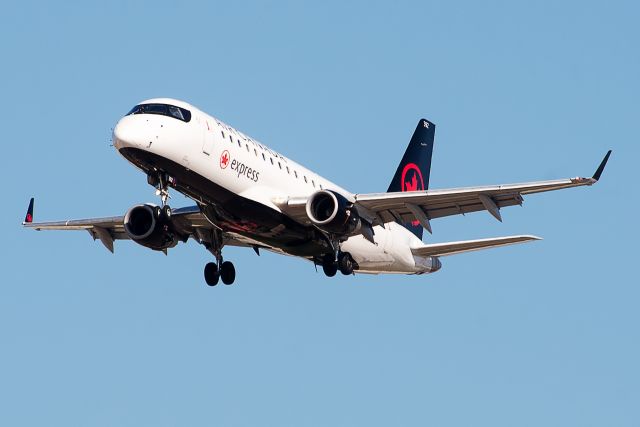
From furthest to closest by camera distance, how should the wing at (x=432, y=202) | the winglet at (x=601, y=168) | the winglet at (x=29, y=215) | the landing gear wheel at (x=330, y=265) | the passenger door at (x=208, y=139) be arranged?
the winglet at (x=29, y=215) < the landing gear wheel at (x=330, y=265) < the wing at (x=432, y=202) < the passenger door at (x=208, y=139) < the winglet at (x=601, y=168)

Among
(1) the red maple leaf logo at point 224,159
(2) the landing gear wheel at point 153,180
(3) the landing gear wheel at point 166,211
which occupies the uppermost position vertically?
(1) the red maple leaf logo at point 224,159

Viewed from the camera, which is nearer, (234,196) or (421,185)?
(234,196)

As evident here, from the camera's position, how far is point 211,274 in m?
52.0

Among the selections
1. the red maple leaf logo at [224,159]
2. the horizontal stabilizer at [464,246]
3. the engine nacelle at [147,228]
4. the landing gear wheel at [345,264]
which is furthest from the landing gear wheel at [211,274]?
the horizontal stabilizer at [464,246]

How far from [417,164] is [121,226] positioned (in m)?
14.4

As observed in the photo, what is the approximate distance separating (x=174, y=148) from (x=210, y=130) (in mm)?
1728

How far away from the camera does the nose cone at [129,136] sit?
4403 centimetres

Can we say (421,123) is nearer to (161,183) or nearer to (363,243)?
(363,243)

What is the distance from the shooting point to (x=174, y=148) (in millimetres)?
44500

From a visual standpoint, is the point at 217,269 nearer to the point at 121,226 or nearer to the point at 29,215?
the point at 121,226

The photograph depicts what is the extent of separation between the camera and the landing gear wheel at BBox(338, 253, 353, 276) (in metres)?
50.0

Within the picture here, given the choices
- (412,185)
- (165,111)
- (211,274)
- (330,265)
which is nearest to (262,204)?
(330,265)

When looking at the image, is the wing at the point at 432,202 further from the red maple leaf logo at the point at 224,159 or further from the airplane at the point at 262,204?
the red maple leaf logo at the point at 224,159

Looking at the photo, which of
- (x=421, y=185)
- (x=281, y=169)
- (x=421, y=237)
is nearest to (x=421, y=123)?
(x=421, y=185)
